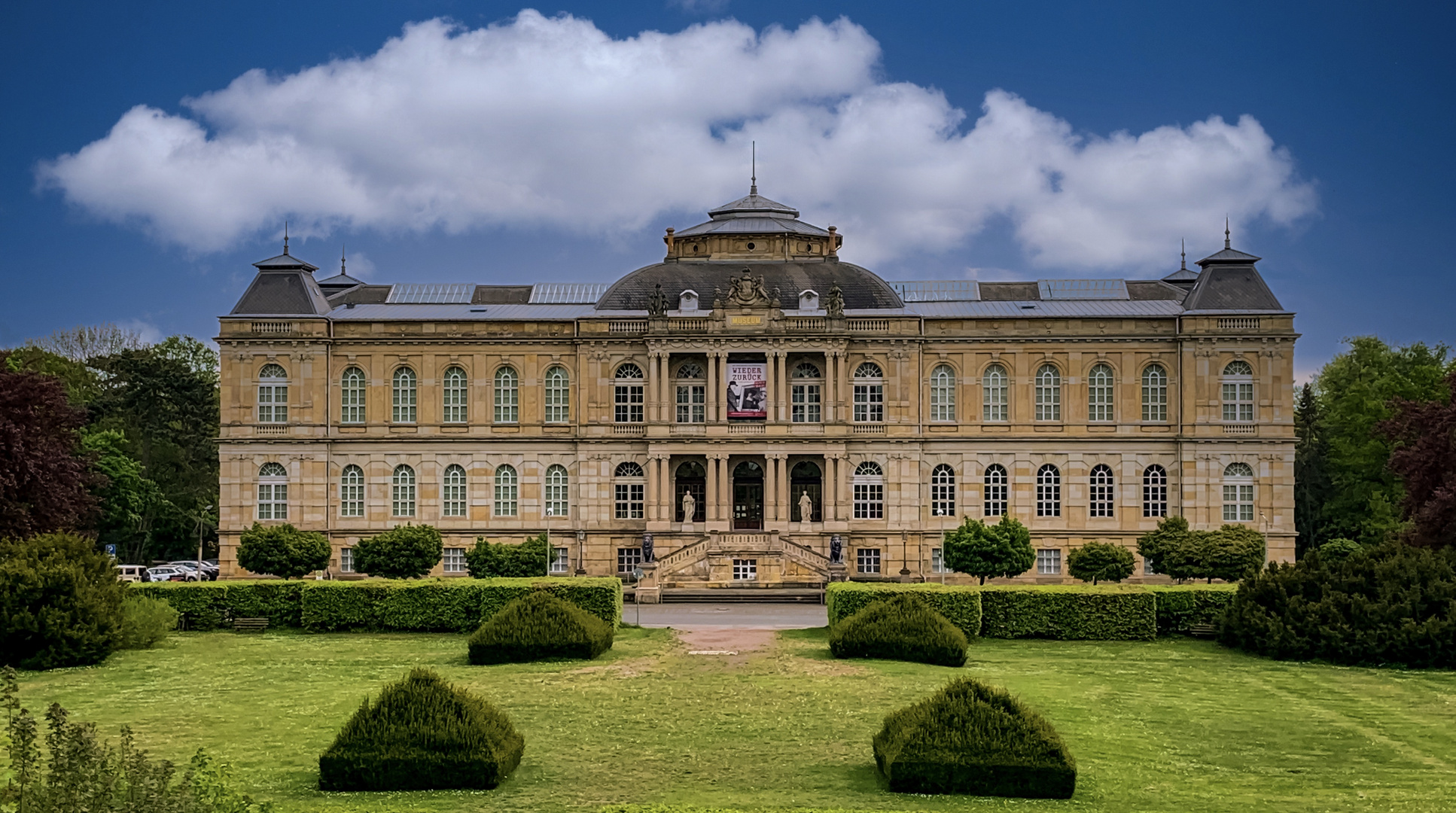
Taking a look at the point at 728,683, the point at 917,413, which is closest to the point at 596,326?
the point at 917,413

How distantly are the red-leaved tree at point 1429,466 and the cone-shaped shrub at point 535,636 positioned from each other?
2746 centimetres

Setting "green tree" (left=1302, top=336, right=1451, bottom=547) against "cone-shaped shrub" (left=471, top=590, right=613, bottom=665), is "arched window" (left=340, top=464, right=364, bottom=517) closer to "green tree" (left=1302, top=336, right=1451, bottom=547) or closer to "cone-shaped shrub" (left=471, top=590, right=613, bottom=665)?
"cone-shaped shrub" (left=471, top=590, right=613, bottom=665)

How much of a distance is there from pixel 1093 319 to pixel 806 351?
1310 centimetres

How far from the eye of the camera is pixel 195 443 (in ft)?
292

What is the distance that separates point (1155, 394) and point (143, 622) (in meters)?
45.9

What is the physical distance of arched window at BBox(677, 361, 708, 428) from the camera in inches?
2783

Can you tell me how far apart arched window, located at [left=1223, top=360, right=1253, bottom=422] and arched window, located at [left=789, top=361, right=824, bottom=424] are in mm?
18230

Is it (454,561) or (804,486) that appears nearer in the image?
(454,561)

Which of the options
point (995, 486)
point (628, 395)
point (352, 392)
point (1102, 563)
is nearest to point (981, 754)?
point (1102, 563)

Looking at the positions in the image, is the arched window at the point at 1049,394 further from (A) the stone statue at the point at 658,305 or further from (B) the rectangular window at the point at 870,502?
(A) the stone statue at the point at 658,305

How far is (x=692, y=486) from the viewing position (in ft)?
234

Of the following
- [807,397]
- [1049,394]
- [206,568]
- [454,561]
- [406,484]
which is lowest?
[206,568]

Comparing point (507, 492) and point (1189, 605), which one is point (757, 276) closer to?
point (507, 492)

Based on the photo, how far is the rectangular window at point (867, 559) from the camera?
2731 inches
